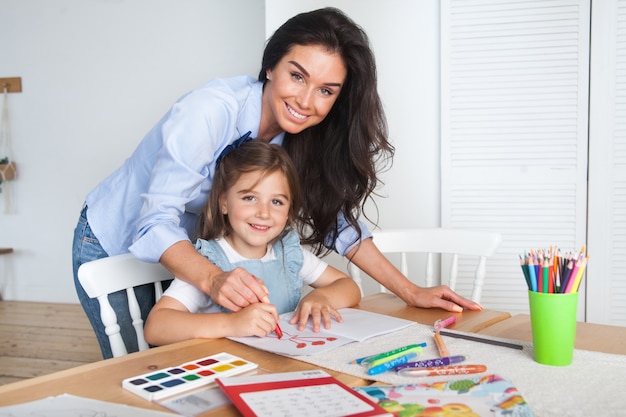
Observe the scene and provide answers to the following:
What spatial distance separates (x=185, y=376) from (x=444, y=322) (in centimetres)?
54

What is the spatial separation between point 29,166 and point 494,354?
4.21 meters

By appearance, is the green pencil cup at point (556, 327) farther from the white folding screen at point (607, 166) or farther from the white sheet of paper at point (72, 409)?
the white folding screen at point (607, 166)

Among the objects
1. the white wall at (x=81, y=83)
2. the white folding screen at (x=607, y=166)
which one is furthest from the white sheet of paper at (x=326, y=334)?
the white wall at (x=81, y=83)

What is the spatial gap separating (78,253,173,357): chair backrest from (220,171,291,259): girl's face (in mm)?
198

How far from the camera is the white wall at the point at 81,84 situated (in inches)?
159

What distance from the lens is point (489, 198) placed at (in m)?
2.79

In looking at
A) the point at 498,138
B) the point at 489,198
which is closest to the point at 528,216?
the point at 489,198

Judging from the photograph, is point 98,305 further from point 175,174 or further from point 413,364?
point 413,364

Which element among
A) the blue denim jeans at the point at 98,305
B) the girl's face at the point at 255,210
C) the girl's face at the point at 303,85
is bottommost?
the blue denim jeans at the point at 98,305

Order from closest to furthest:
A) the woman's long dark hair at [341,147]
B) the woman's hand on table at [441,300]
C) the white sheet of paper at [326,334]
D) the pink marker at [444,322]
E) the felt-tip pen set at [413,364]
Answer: the felt-tip pen set at [413,364] < the white sheet of paper at [326,334] < the pink marker at [444,322] < the woman's hand on table at [441,300] < the woman's long dark hair at [341,147]

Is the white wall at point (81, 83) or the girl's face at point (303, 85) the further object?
the white wall at point (81, 83)

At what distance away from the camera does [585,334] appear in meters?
1.20

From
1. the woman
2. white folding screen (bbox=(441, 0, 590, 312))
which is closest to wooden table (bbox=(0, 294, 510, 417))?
the woman

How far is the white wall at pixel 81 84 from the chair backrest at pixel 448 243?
7.76 feet
